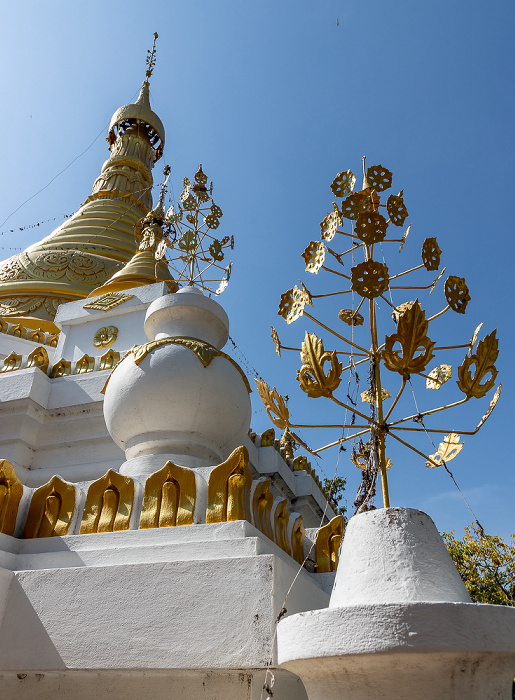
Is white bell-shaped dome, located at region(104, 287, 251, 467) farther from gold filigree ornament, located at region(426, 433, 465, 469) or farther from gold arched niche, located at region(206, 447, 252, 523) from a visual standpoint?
gold filigree ornament, located at region(426, 433, 465, 469)

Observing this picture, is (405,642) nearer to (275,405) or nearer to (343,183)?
(275,405)

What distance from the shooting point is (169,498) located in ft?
11.2

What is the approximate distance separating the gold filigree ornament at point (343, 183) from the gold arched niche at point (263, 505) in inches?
68.7

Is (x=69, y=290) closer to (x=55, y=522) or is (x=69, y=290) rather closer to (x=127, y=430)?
(x=127, y=430)

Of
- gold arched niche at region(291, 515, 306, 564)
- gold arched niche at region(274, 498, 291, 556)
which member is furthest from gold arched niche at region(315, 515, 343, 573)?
gold arched niche at region(274, 498, 291, 556)

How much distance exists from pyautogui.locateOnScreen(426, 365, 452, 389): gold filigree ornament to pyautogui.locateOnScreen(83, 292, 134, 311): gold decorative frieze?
5.56 meters

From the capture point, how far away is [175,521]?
3318 millimetres

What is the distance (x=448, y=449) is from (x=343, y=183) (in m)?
1.55

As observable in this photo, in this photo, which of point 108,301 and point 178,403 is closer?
point 178,403

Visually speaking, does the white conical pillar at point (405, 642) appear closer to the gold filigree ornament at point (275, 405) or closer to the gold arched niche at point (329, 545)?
the gold filigree ornament at point (275, 405)

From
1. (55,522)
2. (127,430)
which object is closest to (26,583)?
(55,522)

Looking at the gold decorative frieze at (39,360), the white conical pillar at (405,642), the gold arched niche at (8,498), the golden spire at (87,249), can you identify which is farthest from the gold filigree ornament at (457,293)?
the golden spire at (87,249)

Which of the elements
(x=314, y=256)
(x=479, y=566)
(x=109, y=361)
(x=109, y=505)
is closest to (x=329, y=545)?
(x=109, y=505)

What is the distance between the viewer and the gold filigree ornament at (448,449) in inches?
115
